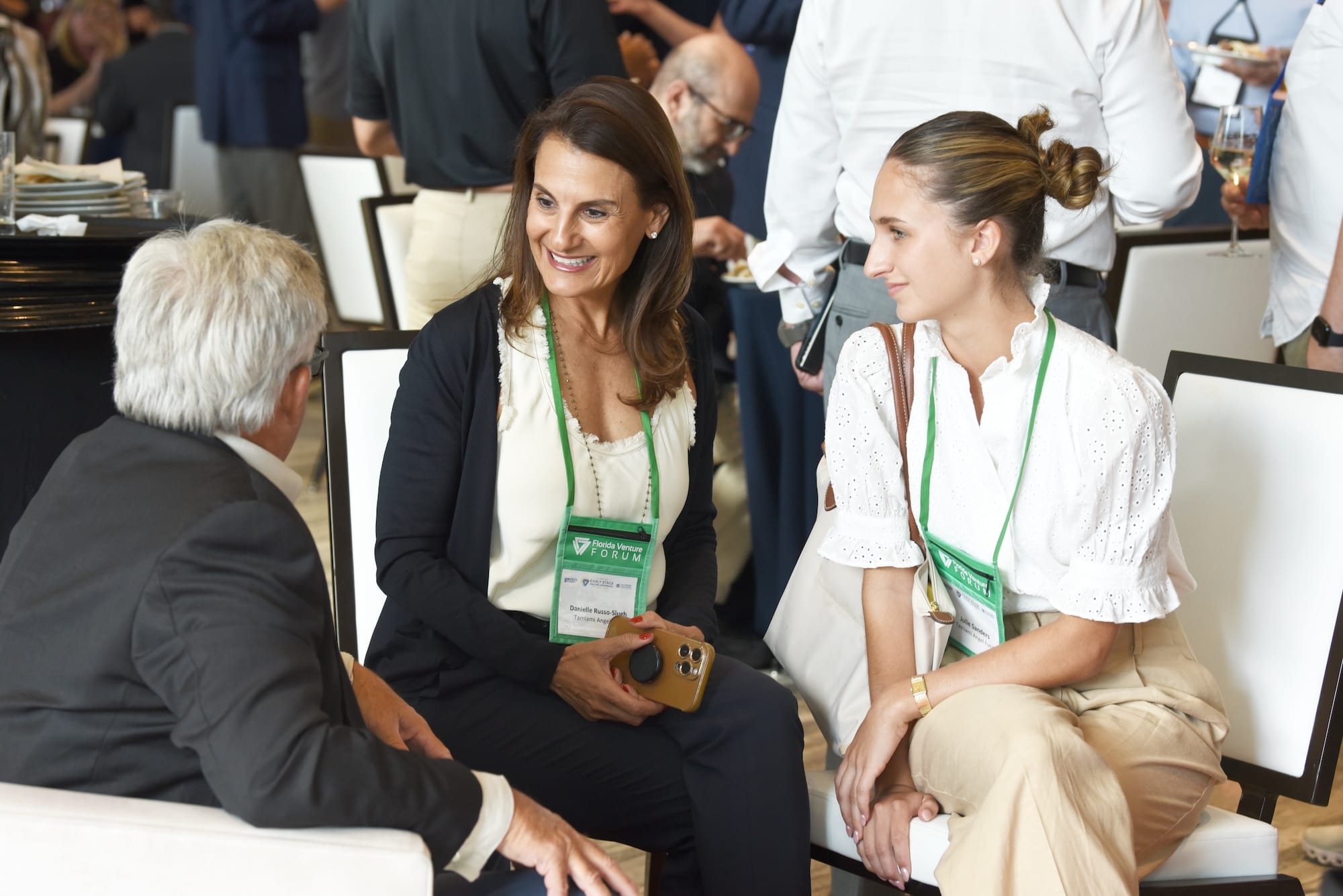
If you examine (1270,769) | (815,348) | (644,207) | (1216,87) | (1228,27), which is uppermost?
(1228,27)

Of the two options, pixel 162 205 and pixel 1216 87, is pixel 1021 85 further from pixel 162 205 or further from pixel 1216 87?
pixel 162 205

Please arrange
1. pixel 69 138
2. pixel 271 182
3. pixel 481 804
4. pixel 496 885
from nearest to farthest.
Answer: pixel 481 804
pixel 496 885
pixel 271 182
pixel 69 138

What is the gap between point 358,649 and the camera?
2100 millimetres

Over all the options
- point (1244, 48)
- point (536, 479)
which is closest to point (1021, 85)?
point (536, 479)

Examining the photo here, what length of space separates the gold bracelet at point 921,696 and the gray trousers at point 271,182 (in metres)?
4.09

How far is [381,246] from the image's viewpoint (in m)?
3.88

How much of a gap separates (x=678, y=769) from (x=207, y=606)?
799mm

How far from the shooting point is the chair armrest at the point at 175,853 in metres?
1.14

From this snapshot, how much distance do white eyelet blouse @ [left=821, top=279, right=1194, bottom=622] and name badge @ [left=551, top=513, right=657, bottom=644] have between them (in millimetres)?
259

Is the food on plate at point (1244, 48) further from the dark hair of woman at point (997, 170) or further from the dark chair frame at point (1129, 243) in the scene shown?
the dark hair of woman at point (997, 170)

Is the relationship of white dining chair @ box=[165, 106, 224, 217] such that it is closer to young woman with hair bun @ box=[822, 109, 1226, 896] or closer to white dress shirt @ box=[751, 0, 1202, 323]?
white dress shirt @ box=[751, 0, 1202, 323]

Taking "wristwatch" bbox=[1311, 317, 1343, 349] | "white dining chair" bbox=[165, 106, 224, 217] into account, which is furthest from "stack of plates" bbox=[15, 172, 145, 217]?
"white dining chair" bbox=[165, 106, 224, 217]

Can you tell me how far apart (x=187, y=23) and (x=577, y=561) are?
20.1 ft

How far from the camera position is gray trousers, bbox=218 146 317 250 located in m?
5.38
